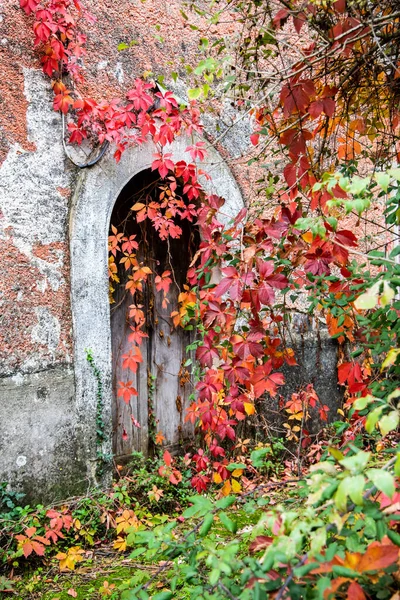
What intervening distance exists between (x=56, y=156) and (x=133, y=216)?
2.94 feet

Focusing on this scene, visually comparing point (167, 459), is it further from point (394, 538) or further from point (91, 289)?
point (394, 538)

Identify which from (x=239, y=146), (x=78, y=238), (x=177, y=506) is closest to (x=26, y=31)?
(x=78, y=238)

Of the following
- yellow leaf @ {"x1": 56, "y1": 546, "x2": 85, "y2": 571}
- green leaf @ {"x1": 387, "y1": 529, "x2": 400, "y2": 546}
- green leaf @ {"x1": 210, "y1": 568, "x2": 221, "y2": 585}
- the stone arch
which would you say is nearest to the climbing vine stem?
the stone arch

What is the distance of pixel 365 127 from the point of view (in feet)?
8.27

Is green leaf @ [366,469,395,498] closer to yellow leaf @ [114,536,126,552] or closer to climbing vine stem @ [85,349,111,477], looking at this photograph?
yellow leaf @ [114,536,126,552]

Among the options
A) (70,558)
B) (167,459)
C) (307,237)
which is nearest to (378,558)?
(307,237)

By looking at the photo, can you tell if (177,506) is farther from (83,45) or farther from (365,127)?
(83,45)

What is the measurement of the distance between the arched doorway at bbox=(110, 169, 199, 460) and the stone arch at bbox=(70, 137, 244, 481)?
37 cm

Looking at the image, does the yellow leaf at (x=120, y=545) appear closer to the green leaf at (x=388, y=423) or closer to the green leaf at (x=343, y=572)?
the green leaf at (x=343, y=572)

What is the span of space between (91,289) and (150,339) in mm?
1041

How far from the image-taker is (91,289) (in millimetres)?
3213

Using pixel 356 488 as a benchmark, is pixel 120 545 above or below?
below

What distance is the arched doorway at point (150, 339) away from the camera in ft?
12.7

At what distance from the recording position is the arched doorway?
386cm
